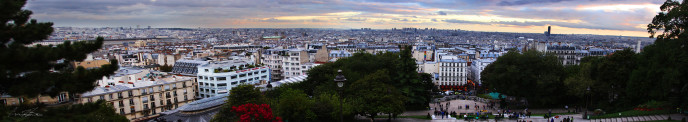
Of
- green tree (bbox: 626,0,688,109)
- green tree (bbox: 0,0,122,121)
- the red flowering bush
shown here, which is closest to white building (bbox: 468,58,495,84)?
green tree (bbox: 626,0,688,109)

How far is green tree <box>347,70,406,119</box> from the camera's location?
28487mm

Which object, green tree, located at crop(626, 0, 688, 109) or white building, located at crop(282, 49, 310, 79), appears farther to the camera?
white building, located at crop(282, 49, 310, 79)

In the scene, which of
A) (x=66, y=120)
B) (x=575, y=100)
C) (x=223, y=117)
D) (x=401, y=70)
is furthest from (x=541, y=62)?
(x=66, y=120)

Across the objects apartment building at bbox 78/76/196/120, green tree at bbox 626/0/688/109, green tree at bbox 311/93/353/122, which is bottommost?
apartment building at bbox 78/76/196/120

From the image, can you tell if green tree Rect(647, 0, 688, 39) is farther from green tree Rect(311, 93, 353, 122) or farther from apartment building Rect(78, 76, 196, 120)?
apartment building Rect(78, 76, 196, 120)

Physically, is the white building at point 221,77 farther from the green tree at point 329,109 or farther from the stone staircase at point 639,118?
the stone staircase at point 639,118

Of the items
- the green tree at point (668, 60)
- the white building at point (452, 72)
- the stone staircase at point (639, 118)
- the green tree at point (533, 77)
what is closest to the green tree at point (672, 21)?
the green tree at point (668, 60)

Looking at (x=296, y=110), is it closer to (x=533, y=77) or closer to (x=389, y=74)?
(x=389, y=74)

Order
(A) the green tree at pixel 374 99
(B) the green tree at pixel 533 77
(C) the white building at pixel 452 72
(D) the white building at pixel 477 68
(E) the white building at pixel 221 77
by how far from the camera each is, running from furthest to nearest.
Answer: (D) the white building at pixel 477 68
(C) the white building at pixel 452 72
(E) the white building at pixel 221 77
(B) the green tree at pixel 533 77
(A) the green tree at pixel 374 99

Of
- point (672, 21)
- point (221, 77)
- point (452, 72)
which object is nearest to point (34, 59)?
point (672, 21)

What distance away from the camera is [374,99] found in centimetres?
2928

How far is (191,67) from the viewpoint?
60.8 meters

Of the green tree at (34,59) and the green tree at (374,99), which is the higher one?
the green tree at (34,59)

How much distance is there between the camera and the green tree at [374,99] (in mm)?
28487
